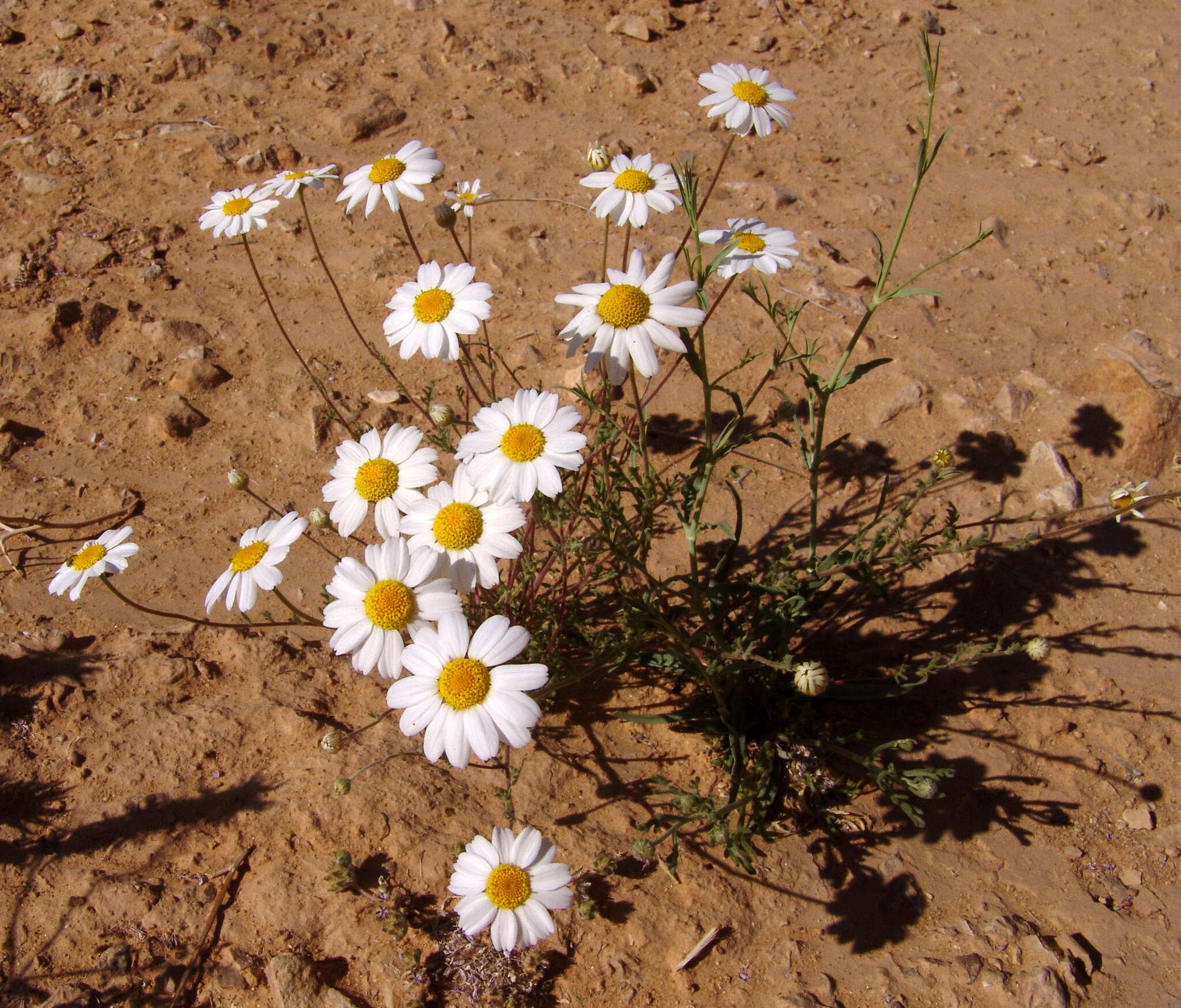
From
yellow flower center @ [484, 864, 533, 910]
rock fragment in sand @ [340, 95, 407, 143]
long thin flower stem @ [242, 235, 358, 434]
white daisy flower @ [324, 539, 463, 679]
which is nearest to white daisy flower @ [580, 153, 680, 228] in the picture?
long thin flower stem @ [242, 235, 358, 434]

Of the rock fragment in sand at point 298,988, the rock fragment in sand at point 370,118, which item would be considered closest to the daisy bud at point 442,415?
the rock fragment in sand at point 298,988

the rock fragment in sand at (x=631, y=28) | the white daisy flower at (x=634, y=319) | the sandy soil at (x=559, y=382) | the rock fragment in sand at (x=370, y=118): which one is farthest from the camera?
the rock fragment in sand at (x=631, y=28)

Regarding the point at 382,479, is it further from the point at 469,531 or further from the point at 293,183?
the point at 293,183

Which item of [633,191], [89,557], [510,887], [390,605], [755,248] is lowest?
[510,887]

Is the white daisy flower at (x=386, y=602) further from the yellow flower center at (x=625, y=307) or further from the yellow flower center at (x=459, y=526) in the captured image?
the yellow flower center at (x=625, y=307)

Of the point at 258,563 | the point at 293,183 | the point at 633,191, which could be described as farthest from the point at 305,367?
the point at 633,191

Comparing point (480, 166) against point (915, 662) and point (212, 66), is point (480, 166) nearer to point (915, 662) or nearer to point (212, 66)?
point (212, 66)
